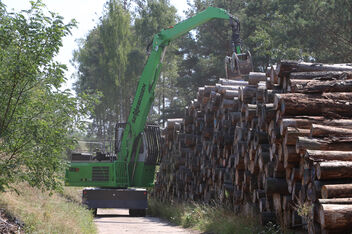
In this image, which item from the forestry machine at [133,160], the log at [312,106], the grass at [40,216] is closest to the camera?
the log at [312,106]

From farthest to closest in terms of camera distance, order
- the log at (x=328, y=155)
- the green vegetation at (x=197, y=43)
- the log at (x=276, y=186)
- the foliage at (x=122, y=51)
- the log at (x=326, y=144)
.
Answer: the foliage at (x=122, y=51) < the green vegetation at (x=197, y=43) < the log at (x=276, y=186) < the log at (x=326, y=144) < the log at (x=328, y=155)

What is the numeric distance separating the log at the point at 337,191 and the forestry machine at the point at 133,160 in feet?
35.3

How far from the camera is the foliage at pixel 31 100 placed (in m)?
8.77

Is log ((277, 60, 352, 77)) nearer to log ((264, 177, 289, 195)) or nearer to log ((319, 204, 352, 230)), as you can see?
log ((264, 177, 289, 195))

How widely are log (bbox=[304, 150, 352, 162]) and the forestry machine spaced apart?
10128 mm

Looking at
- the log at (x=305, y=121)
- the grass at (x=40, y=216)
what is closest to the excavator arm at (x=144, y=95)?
the grass at (x=40, y=216)

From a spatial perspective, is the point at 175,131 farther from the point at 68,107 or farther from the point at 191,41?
the point at 191,41

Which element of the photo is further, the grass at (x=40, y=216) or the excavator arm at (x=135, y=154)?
the excavator arm at (x=135, y=154)

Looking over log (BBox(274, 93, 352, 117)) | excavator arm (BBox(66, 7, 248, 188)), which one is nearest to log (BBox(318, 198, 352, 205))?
log (BBox(274, 93, 352, 117))

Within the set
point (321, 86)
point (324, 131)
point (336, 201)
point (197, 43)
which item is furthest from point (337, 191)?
point (197, 43)

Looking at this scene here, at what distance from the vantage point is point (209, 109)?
14984mm

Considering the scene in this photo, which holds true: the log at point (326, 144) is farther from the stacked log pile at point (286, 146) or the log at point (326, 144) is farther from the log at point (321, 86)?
the log at point (321, 86)

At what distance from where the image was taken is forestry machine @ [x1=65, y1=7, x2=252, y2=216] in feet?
58.3

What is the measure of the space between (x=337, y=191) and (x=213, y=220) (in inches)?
196
